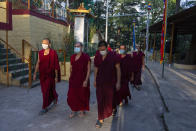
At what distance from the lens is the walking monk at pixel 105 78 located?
3.93 metres

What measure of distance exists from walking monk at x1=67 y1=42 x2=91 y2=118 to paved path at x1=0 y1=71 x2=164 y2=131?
33cm

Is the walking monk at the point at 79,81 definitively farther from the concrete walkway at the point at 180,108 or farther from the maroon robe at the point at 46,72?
the concrete walkway at the point at 180,108

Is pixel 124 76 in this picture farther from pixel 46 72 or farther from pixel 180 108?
pixel 46 72

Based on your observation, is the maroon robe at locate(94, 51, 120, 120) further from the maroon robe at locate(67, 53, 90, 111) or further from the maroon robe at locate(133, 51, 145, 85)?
the maroon robe at locate(133, 51, 145, 85)

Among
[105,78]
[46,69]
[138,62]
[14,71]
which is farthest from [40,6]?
[105,78]

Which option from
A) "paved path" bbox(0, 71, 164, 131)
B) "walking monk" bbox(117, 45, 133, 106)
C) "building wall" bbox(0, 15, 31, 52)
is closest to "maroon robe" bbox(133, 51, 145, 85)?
"paved path" bbox(0, 71, 164, 131)

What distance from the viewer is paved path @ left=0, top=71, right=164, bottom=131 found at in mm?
3867

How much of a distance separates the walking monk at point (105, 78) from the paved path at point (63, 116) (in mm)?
366

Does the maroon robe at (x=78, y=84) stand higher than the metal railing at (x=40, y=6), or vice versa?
the metal railing at (x=40, y=6)

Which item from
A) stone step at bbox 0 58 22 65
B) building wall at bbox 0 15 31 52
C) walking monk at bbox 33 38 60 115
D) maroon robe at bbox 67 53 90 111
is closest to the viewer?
maroon robe at bbox 67 53 90 111

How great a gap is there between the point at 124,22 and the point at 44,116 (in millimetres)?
36309

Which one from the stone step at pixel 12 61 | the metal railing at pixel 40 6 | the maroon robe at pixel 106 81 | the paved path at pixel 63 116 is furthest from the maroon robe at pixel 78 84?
the metal railing at pixel 40 6

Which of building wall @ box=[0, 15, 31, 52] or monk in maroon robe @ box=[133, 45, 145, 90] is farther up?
building wall @ box=[0, 15, 31, 52]

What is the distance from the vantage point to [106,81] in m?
3.97
